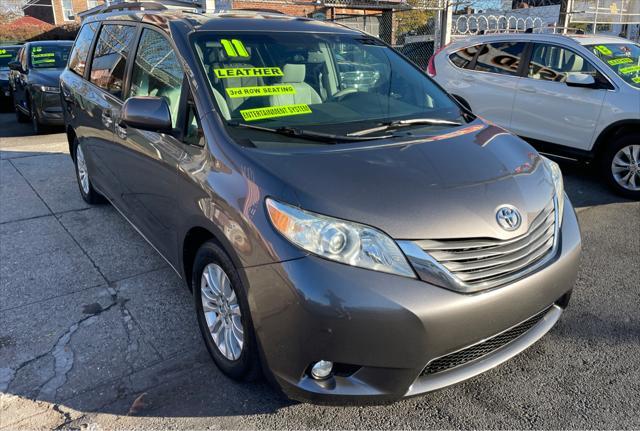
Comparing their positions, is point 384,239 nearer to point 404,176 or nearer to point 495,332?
point 404,176

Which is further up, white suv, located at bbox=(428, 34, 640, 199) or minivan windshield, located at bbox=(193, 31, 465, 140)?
minivan windshield, located at bbox=(193, 31, 465, 140)

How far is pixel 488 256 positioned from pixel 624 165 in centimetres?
432

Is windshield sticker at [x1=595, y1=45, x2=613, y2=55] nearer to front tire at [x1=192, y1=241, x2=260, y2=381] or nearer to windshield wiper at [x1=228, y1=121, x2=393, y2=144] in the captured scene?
windshield wiper at [x1=228, y1=121, x2=393, y2=144]

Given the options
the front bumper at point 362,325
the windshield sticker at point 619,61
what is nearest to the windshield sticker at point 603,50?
the windshield sticker at point 619,61

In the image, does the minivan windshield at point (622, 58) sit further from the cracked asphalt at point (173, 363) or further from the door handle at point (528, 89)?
the cracked asphalt at point (173, 363)

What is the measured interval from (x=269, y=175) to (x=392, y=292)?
2.45 ft

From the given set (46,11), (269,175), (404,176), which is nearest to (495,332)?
A: (404,176)

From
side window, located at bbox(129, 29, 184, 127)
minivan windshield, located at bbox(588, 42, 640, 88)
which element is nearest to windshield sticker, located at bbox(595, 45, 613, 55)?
minivan windshield, located at bbox(588, 42, 640, 88)

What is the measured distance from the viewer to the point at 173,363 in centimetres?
288

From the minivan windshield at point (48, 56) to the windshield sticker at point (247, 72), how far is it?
351 inches

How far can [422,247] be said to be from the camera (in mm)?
2150

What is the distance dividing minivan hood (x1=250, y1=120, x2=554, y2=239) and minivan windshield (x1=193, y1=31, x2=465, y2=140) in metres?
0.31

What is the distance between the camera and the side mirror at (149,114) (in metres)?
2.82

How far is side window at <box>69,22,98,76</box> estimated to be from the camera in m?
4.84
